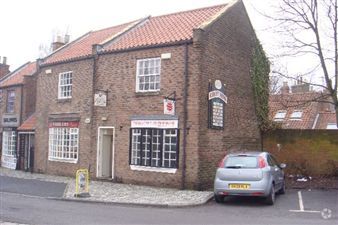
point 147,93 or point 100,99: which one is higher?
point 147,93

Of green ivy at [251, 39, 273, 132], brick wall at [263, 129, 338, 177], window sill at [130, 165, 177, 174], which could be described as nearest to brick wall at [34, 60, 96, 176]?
window sill at [130, 165, 177, 174]

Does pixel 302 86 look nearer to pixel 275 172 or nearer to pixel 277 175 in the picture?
pixel 277 175

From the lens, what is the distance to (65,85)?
901 inches

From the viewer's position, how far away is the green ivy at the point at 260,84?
22.0 metres

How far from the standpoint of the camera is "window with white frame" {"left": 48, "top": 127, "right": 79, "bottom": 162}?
71.4 ft

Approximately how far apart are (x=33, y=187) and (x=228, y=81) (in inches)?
367

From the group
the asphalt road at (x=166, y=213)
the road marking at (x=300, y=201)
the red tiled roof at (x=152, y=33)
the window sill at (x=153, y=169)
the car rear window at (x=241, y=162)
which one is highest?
the red tiled roof at (x=152, y=33)

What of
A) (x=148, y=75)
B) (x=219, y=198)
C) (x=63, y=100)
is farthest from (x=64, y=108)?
(x=219, y=198)

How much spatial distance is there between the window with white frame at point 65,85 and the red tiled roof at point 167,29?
2.97 meters

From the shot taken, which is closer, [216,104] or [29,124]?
[216,104]

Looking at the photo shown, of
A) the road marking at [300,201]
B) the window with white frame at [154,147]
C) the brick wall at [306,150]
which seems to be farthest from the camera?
the brick wall at [306,150]

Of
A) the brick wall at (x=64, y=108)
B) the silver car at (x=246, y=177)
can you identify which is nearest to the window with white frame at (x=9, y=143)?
the brick wall at (x=64, y=108)

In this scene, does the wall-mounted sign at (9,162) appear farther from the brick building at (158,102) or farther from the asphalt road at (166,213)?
the asphalt road at (166,213)

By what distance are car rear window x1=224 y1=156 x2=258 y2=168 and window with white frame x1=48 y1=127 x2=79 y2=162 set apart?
9.87 metres
